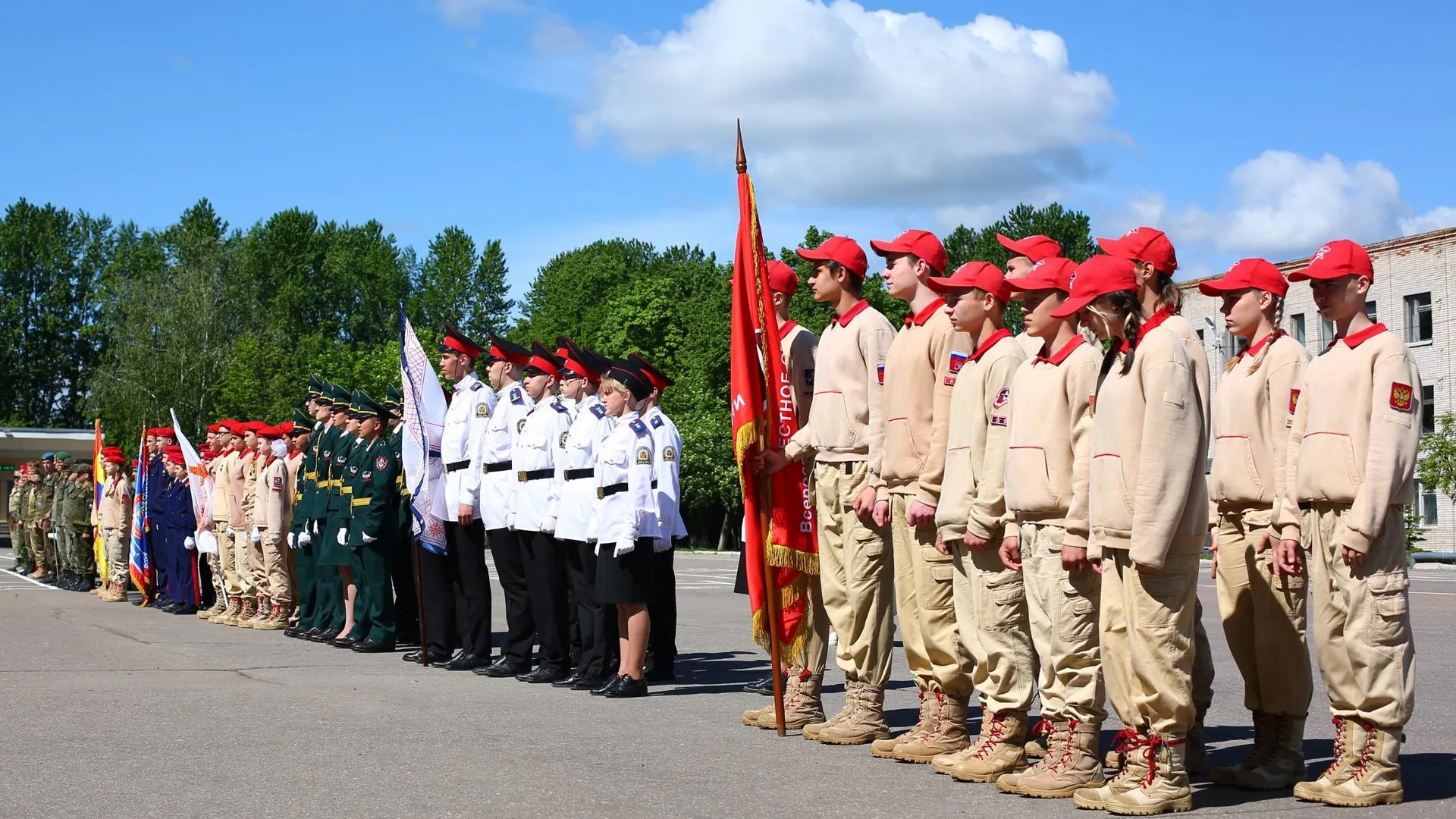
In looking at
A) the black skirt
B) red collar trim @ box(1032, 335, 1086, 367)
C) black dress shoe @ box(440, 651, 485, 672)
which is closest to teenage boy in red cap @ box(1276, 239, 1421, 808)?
red collar trim @ box(1032, 335, 1086, 367)

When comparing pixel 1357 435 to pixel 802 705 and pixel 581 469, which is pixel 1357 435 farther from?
pixel 581 469

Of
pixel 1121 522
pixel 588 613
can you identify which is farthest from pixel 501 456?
pixel 1121 522

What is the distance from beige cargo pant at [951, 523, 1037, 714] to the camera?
23.3ft

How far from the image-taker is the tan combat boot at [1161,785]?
6180 millimetres

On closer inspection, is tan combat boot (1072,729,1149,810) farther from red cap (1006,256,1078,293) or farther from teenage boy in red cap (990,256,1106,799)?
red cap (1006,256,1078,293)

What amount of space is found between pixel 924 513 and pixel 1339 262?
2.11m

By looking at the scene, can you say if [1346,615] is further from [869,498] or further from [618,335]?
[618,335]

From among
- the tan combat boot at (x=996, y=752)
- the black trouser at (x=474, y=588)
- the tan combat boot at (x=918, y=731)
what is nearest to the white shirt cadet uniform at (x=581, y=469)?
the black trouser at (x=474, y=588)

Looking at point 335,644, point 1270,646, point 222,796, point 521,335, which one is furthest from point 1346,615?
point 521,335

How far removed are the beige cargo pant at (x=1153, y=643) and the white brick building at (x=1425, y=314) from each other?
42798 mm

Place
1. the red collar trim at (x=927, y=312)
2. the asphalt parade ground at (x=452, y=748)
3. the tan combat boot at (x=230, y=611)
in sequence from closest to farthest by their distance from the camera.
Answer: the asphalt parade ground at (x=452, y=748)
the red collar trim at (x=927, y=312)
the tan combat boot at (x=230, y=611)

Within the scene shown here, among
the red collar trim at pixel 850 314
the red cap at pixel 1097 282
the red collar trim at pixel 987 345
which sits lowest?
the red collar trim at pixel 987 345

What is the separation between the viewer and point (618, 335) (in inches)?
2557

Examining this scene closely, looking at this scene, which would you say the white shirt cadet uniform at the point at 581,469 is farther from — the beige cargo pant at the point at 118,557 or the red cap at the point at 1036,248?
the beige cargo pant at the point at 118,557
